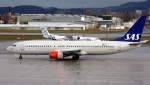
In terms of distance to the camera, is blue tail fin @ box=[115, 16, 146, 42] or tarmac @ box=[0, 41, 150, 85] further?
blue tail fin @ box=[115, 16, 146, 42]

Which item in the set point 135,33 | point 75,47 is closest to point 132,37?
point 135,33

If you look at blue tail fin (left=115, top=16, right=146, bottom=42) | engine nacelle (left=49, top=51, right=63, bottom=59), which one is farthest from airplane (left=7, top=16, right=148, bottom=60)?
engine nacelle (left=49, top=51, right=63, bottom=59)

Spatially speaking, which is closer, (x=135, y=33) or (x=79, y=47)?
(x=79, y=47)

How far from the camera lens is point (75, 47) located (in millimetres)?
52188

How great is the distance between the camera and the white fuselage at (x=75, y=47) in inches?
2042

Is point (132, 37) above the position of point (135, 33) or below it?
below

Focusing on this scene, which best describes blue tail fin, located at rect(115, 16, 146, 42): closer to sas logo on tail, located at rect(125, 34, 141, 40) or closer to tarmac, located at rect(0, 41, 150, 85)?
sas logo on tail, located at rect(125, 34, 141, 40)

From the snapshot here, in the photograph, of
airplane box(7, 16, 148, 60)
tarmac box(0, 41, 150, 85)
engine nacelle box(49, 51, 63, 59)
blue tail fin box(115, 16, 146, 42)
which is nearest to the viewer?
tarmac box(0, 41, 150, 85)

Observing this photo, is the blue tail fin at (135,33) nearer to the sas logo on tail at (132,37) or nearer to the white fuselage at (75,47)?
the sas logo on tail at (132,37)

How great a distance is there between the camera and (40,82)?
103 feet

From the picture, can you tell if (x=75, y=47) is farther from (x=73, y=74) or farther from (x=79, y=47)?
(x=73, y=74)

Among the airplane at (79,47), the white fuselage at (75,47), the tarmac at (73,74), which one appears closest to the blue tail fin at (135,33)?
the airplane at (79,47)

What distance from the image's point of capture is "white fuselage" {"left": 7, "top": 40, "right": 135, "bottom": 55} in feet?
170

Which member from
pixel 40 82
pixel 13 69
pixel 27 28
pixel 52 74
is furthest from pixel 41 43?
pixel 27 28
